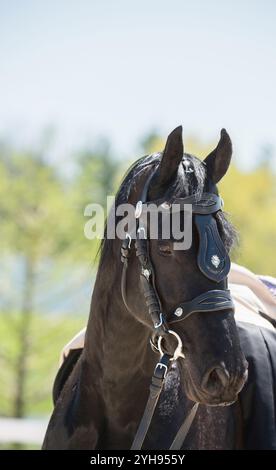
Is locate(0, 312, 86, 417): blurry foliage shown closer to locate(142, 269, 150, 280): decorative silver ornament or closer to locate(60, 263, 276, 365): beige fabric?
locate(60, 263, 276, 365): beige fabric

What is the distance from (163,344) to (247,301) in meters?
1.88

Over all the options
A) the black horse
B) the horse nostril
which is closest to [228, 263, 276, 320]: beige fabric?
the black horse

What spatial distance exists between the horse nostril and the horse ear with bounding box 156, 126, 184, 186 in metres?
1.01

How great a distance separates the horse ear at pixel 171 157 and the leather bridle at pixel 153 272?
0.12 m

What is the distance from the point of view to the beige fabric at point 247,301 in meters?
4.97

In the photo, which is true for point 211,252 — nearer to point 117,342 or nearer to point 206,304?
point 206,304

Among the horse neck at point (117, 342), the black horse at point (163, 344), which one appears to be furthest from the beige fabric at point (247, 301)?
the horse neck at point (117, 342)

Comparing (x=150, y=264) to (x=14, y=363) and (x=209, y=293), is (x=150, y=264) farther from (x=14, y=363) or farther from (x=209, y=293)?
(x=14, y=363)

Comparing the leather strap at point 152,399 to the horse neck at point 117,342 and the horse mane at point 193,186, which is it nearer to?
the horse neck at point 117,342
